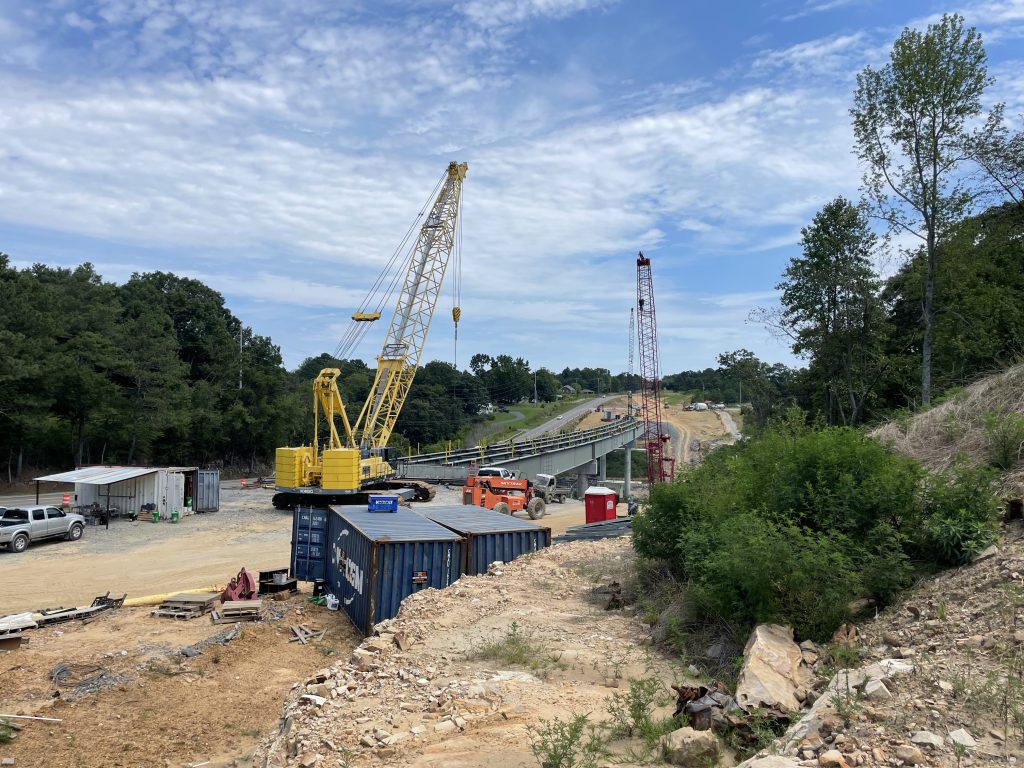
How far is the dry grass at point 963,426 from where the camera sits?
11.7 meters

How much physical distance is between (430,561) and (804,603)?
324 inches

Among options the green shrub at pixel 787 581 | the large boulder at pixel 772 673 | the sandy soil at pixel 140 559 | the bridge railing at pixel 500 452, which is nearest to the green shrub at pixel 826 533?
the green shrub at pixel 787 581

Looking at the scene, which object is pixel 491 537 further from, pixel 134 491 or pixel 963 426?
pixel 134 491

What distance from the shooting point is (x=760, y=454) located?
11.8 meters

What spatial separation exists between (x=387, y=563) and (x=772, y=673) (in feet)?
27.8

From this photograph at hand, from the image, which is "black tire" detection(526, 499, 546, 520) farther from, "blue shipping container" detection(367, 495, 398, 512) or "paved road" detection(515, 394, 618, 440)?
"paved road" detection(515, 394, 618, 440)

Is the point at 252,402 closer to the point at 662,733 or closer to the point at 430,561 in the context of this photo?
the point at 430,561

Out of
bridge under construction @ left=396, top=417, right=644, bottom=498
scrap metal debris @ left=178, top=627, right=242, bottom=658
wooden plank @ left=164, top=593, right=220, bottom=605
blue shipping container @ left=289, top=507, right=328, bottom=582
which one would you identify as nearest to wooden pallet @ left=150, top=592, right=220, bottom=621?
wooden plank @ left=164, top=593, right=220, bottom=605

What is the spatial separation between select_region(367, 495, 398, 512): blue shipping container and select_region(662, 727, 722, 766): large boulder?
44.3ft

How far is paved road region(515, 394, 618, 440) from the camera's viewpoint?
8993cm

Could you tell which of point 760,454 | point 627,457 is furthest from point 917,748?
point 627,457

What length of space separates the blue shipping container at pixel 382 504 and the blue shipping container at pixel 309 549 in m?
1.45

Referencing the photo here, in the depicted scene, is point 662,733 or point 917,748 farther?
point 662,733

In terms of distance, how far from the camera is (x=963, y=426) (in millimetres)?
12648
